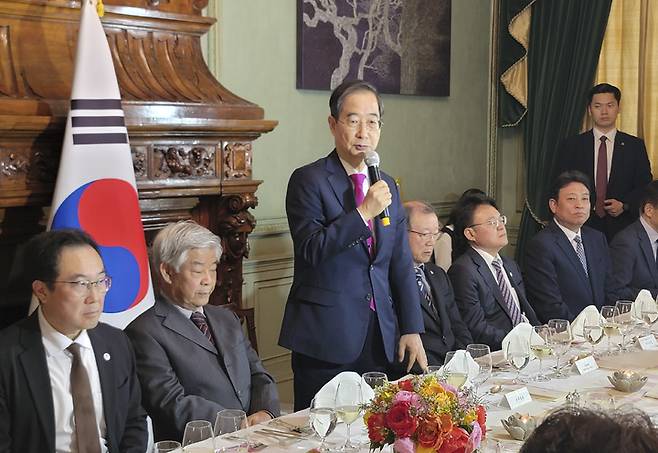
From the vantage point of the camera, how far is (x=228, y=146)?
3861 mm

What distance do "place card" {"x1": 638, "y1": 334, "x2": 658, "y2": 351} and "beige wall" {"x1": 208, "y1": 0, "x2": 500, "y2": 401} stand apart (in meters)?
2.22

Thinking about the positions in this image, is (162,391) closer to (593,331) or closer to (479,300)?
(593,331)

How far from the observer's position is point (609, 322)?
3186 mm

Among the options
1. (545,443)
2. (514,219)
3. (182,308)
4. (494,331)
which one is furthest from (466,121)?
(545,443)

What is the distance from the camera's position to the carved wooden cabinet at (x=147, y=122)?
3.26 metres

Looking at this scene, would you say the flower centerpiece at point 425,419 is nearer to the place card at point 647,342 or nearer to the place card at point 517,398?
the place card at point 517,398

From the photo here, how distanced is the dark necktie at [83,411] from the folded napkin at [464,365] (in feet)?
3.15

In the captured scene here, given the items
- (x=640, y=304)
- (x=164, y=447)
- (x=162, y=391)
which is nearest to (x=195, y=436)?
(x=164, y=447)

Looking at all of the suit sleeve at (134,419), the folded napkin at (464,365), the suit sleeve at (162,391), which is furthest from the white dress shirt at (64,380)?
the folded napkin at (464,365)

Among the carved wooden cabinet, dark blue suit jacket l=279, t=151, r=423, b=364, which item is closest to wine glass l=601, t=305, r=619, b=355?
dark blue suit jacket l=279, t=151, r=423, b=364

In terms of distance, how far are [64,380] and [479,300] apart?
194cm

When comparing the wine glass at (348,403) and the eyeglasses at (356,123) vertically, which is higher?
the eyeglasses at (356,123)

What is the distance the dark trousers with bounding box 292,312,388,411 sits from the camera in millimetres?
3189

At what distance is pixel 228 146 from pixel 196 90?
263 millimetres
